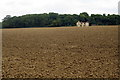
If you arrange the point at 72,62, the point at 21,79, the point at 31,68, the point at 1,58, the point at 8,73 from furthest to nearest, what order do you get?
1. the point at 1,58
2. the point at 72,62
3. the point at 31,68
4. the point at 8,73
5. the point at 21,79

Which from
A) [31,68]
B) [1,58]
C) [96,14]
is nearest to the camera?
[31,68]

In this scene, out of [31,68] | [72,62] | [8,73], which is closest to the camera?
[8,73]

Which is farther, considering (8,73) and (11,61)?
(11,61)

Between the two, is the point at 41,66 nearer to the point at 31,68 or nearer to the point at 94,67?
the point at 31,68

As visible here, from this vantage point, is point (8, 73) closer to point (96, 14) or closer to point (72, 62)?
point (72, 62)

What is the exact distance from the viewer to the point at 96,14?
3799 inches

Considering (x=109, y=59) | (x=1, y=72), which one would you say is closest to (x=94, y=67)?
(x=109, y=59)

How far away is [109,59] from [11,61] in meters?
5.91

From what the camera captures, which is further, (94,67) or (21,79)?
(94,67)

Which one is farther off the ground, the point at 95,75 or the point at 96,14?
the point at 96,14

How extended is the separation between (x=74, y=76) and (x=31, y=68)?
2555mm

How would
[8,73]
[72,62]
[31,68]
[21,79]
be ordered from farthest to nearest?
[72,62] → [31,68] → [8,73] → [21,79]

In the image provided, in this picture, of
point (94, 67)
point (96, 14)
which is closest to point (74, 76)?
point (94, 67)

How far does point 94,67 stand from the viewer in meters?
10.5
